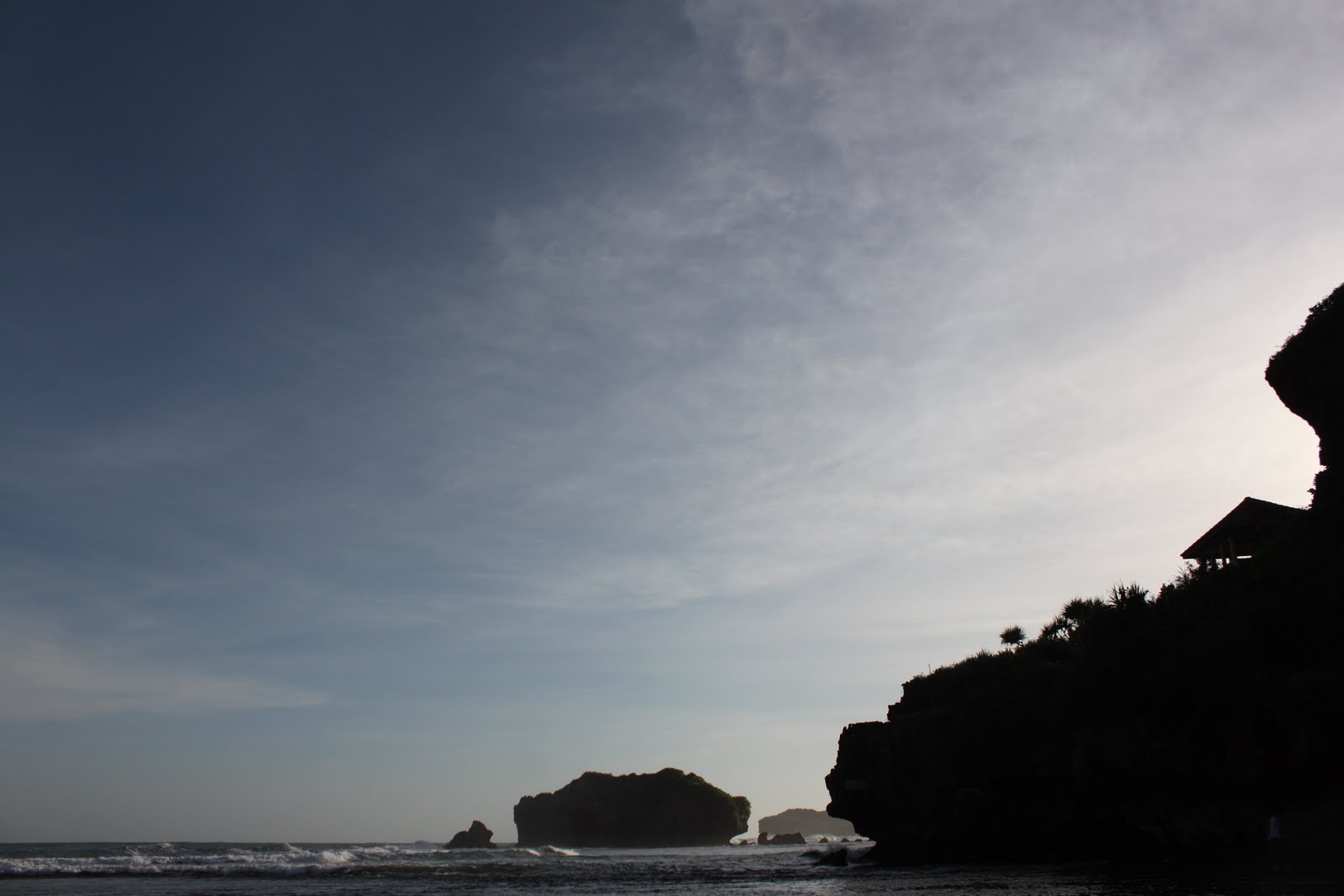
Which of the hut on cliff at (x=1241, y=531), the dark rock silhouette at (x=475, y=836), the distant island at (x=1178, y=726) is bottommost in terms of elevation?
the dark rock silhouette at (x=475, y=836)

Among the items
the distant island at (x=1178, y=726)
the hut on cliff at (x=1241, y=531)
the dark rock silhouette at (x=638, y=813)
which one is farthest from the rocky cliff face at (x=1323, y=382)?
the dark rock silhouette at (x=638, y=813)

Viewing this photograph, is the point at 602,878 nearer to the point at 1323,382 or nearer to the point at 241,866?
the point at 241,866

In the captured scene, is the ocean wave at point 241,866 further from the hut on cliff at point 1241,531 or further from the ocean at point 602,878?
the hut on cliff at point 1241,531

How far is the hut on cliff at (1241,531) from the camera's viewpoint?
1902 inches

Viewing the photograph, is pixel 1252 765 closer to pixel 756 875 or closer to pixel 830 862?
pixel 756 875

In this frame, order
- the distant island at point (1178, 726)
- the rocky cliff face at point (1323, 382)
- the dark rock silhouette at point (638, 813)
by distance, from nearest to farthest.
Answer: the distant island at point (1178, 726)
the rocky cliff face at point (1323, 382)
the dark rock silhouette at point (638, 813)

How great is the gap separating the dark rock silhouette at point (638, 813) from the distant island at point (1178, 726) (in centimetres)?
8476

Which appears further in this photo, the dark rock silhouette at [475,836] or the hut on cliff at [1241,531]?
the dark rock silhouette at [475,836]

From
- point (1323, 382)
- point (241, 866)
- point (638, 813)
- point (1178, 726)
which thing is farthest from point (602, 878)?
point (638, 813)

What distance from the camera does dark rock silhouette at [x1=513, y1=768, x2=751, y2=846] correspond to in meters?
126

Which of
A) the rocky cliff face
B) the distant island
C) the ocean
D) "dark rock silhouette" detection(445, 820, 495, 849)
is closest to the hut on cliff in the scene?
the distant island

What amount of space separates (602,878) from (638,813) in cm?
9000

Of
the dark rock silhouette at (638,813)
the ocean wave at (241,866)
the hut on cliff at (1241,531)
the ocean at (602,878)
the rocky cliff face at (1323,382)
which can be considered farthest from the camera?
the dark rock silhouette at (638,813)

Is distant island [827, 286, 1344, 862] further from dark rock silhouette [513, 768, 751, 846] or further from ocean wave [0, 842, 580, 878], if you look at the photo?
dark rock silhouette [513, 768, 751, 846]
